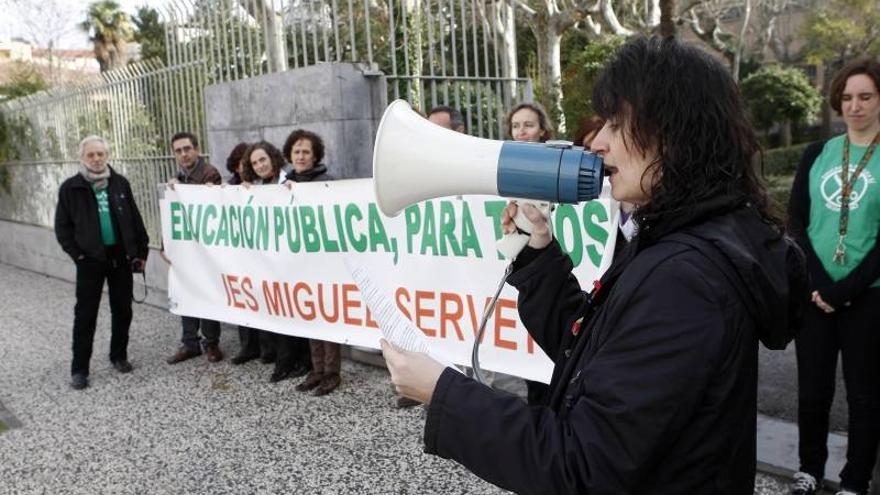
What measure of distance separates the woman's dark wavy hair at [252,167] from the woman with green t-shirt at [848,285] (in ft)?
11.9

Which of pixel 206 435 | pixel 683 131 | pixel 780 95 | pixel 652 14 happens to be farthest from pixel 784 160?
pixel 683 131

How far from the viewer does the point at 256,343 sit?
6191mm

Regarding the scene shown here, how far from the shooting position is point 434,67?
5965mm

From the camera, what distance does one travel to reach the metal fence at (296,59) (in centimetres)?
584

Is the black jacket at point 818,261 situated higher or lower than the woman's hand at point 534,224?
lower

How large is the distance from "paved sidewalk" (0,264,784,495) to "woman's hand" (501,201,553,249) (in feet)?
7.18

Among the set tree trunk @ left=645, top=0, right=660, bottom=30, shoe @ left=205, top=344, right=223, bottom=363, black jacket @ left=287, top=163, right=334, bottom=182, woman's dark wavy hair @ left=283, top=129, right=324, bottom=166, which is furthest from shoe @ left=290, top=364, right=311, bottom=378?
tree trunk @ left=645, top=0, right=660, bottom=30

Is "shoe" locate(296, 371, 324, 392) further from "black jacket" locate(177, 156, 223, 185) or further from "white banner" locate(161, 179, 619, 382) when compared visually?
"black jacket" locate(177, 156, 223, 185)

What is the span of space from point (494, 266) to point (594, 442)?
2.91 m

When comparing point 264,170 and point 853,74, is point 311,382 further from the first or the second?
point 853,74

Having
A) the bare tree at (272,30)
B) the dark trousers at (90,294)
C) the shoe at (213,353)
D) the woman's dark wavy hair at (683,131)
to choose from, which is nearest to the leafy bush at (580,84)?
the bare tree at (272,30)

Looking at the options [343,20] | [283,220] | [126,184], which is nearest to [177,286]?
[126,184]

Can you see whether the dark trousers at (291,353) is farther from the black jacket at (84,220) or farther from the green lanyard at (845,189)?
the green lanyard at (845,189)

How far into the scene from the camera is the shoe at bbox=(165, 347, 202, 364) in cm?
632
